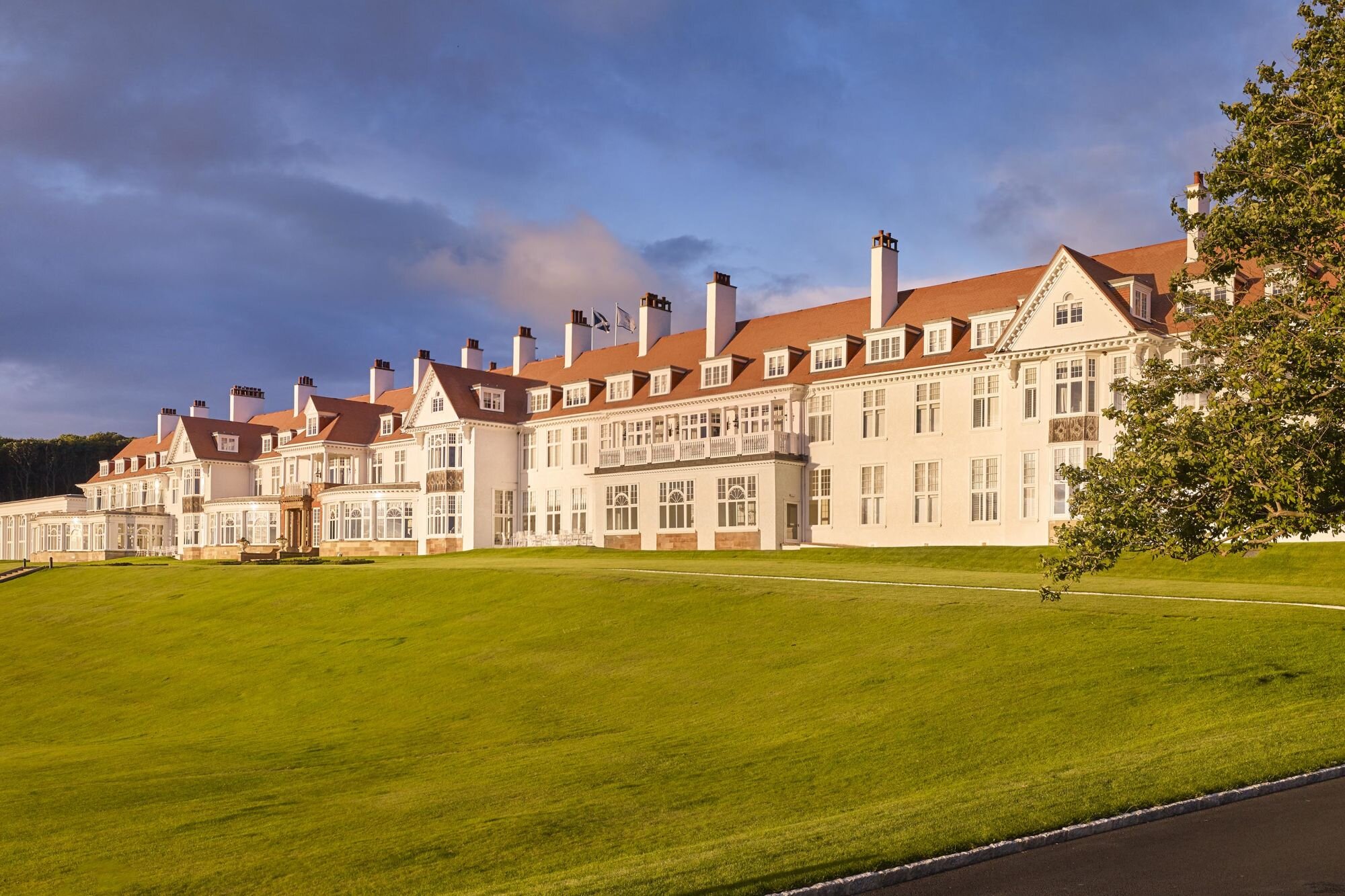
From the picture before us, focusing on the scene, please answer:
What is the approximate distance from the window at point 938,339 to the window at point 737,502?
1126cm

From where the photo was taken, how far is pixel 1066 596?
29438mm

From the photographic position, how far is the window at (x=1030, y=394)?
48219 mm

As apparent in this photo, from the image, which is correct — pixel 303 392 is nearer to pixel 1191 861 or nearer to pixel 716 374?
pixel 716 374

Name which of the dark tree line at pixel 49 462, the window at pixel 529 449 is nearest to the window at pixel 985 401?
the window at pixel 529 449

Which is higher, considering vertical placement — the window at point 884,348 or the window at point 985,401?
the window at point 884,348

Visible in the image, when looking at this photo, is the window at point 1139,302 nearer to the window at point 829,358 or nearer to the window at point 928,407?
the window at point 928,407

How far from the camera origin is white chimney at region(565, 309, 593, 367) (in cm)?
7850

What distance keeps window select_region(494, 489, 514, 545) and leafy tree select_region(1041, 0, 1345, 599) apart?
54.7 meters

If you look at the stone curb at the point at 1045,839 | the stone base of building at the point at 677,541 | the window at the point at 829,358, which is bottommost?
the stone curb at the point at 1045,839

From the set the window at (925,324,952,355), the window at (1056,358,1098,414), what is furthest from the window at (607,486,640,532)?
the window at (1056,358,1098,414)

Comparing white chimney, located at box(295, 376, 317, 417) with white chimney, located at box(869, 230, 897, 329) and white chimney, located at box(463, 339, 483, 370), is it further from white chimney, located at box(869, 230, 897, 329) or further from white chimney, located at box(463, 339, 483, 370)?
white chimney, located at box(869, 230, 897, 329)

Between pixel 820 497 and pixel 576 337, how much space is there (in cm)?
2757

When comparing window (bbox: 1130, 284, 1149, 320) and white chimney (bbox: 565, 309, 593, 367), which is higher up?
white chimney (bbox: 565, 309, 593, 367)

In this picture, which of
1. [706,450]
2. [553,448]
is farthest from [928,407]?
[553,448]
